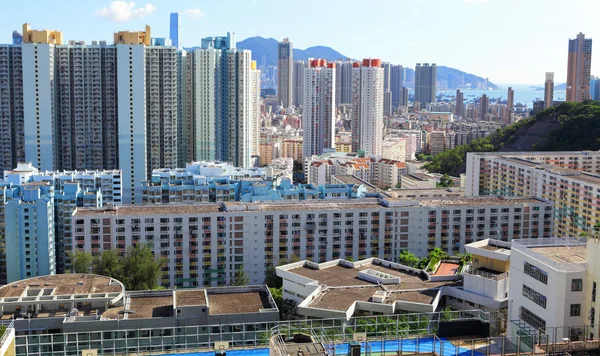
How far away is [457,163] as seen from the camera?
2841cm

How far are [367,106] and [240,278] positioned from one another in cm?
2023

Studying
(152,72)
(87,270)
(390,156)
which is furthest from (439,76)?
(87,270)

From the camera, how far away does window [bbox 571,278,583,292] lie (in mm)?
5543

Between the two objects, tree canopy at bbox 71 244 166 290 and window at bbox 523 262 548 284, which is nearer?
window at bbox 523 262 548 284

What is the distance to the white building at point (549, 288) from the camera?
18.2ft

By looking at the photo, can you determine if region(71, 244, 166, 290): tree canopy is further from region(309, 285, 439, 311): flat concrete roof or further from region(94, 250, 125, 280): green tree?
region(309, 285, 439, 311): flat concrete roof

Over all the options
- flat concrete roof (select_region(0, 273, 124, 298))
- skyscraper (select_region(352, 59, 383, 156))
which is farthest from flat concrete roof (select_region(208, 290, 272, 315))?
skyscraper (select_region(352, 59, 383, 156))

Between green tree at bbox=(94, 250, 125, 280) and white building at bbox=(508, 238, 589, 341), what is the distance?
6.93 metres

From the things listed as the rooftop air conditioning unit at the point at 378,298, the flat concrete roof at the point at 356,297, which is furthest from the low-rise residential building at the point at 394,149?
the rooftop air conditioning unit at the point at 378,298

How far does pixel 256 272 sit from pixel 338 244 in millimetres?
1545

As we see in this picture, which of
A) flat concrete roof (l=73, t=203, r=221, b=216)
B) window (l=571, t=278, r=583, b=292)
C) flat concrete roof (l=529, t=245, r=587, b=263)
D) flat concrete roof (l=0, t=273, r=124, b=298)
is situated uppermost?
flat concrete roof (l=529, t=245, r=587, b=263)

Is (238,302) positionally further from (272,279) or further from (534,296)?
(534,296)

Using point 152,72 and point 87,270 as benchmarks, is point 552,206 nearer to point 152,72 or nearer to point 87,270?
point 87,270

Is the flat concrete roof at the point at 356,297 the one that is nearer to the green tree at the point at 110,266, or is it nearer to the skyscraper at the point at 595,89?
the green tree at the point at 110,266
